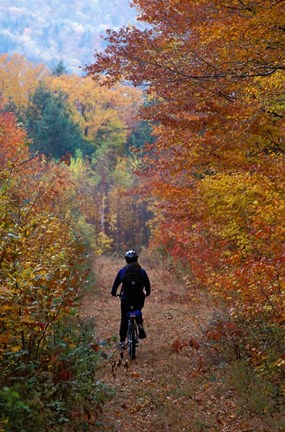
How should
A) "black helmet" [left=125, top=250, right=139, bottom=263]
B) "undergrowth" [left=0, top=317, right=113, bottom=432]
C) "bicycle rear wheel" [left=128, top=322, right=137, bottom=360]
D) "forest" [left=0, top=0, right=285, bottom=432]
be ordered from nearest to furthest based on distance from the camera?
"undergrowth" [left=0, top=317, right=113, bottom=432] → "forest" [left=0, top=0, right=285, bottom=432] → "bicycle rear wheel" [left=128, top=322, right=137, bottom=360] → "black helmet" [left=125, top=250, right=139, bottom=263]

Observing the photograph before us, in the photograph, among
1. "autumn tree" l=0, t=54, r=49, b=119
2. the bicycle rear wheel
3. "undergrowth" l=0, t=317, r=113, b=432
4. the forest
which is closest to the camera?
"undergrowth" l=0, t=317, r=113, b=432

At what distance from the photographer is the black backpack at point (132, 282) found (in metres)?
10.7

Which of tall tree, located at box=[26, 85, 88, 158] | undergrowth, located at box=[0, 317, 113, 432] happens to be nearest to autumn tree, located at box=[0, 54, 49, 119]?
tall tree, located at box=[26, 85, 88, 158]

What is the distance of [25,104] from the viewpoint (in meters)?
58.7

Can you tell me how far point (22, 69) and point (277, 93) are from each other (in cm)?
6733

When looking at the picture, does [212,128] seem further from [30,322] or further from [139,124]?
[139,124]

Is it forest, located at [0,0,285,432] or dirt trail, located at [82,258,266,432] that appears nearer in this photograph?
forest, located at [0,0,285,432]

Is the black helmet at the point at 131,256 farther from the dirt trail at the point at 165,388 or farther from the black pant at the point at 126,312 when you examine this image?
the dirt trail at the point at 165,388

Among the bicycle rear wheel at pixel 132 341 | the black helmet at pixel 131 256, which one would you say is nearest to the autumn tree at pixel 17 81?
the black helmet at pixel 131 256

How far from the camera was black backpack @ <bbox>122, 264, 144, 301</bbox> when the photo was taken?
35.0 feet

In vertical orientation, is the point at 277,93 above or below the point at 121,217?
below

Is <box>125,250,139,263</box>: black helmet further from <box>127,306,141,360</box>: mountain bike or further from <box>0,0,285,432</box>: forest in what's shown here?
<box>0,0,285,432</box>: forest

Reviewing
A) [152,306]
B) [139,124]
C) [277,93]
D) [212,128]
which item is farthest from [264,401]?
[139,124]

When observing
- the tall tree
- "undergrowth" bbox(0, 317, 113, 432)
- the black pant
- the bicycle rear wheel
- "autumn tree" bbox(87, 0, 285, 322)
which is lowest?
"undergrowth" bbox(0, 317, 113, 432)
